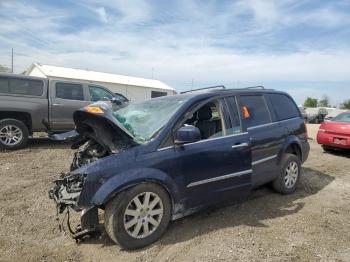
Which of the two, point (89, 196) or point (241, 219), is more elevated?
point (89, 196)

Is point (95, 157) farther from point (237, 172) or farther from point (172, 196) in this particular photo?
point (237, 172)

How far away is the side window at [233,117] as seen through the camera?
4.64 metres

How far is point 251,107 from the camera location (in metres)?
5.16

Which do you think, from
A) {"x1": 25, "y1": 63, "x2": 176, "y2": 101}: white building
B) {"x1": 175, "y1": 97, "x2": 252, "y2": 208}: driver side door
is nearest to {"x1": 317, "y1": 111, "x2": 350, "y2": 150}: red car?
{"x1": 175, "y1": 97, "x2": 252, "y2": 208}: driver side door

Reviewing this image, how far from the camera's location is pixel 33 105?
904 cm

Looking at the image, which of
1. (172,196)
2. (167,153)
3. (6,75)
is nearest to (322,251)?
(172,196)

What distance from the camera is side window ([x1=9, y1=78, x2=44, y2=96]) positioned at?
8961 millimetres

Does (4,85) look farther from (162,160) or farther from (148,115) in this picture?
(162,160)

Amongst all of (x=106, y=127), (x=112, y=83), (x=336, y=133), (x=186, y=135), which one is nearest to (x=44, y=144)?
(x=106, y=127)

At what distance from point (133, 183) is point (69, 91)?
271 inches

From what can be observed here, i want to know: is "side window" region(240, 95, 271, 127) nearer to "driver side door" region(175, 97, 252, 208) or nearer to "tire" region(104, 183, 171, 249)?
"driver side door" region(175, 97, 252, 208)

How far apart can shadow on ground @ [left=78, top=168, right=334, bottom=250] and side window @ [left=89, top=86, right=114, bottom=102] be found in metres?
6.09

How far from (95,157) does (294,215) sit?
287 cm

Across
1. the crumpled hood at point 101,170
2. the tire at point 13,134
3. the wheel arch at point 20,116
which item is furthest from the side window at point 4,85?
the crumpled hood at point 101,170
